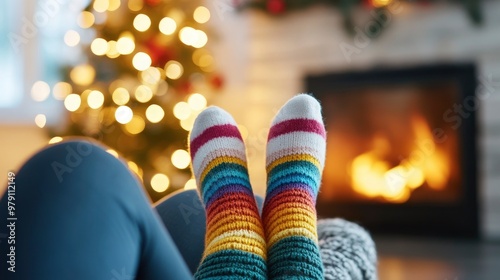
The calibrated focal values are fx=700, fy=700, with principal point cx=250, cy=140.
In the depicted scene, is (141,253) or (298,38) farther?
(298,38)

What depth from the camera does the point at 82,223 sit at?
0.65 meters

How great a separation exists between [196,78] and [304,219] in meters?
2.11

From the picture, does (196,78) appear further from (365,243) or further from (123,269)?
(123,269)

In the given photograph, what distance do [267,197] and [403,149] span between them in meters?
1.85

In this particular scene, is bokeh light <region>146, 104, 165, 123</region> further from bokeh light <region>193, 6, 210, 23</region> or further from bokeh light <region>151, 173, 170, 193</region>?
bokeh light <region>193, 6, 210, 23</region>

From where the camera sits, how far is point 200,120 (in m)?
1.17

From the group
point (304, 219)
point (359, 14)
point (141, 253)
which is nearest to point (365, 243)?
point (304, 219)

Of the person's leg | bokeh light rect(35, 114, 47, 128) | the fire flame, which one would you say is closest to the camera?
the person's leg

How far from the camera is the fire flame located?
107 inches

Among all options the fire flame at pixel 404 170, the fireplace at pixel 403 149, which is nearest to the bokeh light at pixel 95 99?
the fireplace at pixel 403 149

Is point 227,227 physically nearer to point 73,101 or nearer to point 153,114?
→ point 153,114

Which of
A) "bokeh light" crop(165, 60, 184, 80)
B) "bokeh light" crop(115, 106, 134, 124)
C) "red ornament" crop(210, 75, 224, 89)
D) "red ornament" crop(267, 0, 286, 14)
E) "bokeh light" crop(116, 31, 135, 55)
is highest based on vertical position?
"red ornament" crop(267, 0, 286, 14)

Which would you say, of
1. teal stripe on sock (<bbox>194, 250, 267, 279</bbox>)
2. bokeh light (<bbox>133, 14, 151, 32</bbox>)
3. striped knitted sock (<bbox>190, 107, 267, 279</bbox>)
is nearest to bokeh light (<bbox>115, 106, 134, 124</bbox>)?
bokeh light (<bbox>133, 14, 151, 32</bbox>)

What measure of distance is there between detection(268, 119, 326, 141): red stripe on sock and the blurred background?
1.61m
